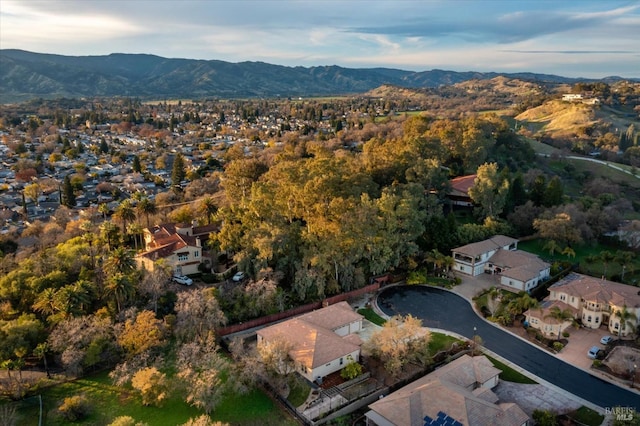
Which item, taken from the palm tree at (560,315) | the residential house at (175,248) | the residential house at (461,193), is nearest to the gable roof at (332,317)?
the residential house at (175,248)

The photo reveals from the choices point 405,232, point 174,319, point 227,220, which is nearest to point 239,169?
point 227,220

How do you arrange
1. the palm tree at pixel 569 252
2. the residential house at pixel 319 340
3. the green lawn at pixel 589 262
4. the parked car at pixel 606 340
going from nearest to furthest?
the residential house at pixel 319 340
the parked car at pixel 606 340
the green lawn at pixel 589 262
the palm tree at pixel 569 252

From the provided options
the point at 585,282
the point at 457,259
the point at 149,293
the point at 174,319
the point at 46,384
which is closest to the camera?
the point at 46,384

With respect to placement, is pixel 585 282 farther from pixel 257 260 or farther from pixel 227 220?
pixel 227 220

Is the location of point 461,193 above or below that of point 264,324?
above

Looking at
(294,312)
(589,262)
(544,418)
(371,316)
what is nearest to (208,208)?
(294,312)

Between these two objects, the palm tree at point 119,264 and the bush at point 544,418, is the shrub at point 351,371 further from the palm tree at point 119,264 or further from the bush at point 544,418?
the palm tree at point 119,264
